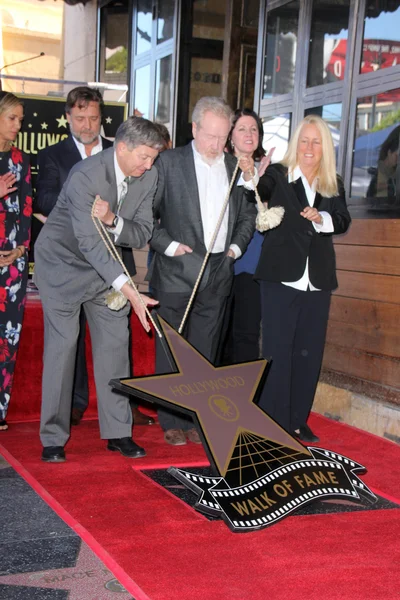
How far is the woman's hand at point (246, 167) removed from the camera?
3.47 meters

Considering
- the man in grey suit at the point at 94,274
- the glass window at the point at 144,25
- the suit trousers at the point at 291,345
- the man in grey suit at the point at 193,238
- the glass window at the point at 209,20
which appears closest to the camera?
the man in grey suit at the point at 94,274

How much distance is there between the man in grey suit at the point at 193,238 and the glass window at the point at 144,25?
4.45 metres

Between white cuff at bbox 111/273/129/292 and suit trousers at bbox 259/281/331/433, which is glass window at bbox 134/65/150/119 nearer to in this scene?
suit trousers at bbox 259/281/331/433

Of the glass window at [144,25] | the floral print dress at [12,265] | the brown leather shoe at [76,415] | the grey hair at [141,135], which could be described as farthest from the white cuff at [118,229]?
the glass window at [144,25]

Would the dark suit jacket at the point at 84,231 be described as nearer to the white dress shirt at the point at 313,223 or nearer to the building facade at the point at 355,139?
the white dress shirt at the point at 313,223

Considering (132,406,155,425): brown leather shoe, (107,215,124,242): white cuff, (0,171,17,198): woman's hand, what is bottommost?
(132,406,155,425): brown leather shoe

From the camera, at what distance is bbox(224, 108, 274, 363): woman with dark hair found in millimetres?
3908

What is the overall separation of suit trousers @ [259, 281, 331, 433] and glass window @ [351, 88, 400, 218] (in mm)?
671

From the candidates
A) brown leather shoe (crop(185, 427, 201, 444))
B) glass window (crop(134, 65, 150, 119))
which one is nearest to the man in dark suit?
brown leather shoe (crop(185, 427, 201, 444))

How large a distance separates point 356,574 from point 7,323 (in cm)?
216

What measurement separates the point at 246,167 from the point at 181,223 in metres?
0.40

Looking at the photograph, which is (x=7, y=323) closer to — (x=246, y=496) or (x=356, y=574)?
(x=246, y=496)

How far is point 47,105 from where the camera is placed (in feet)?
17.8

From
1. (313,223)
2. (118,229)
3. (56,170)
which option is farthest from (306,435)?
(56,170)
